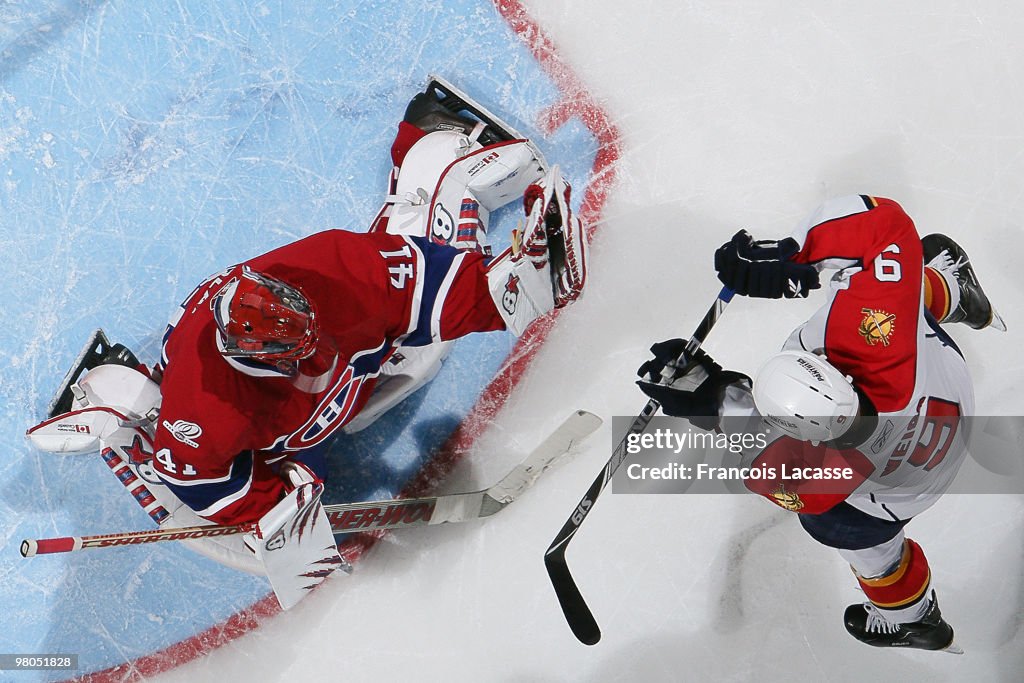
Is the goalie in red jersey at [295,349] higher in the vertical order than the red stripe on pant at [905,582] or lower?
higher

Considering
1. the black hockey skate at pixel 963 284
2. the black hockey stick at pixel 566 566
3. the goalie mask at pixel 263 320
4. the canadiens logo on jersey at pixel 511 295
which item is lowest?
the black hockey stick at pixel 566 566

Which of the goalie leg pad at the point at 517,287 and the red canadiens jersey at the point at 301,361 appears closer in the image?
the red canadiens jersey at the point at 301,361

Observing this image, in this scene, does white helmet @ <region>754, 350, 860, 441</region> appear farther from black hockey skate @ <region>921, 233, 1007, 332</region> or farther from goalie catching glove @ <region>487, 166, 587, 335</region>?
black hockey skate @ <region>921, 233, 1007, 332</region>

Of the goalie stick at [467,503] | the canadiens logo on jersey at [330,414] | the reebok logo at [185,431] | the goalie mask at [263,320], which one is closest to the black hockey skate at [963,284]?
the goalie stick at [467,503]

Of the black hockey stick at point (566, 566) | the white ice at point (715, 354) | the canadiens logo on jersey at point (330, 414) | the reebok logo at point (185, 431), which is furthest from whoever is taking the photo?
the white ice at point (715, 354)

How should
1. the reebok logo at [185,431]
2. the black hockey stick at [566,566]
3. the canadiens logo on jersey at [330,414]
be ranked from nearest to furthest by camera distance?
the reebok logo at [185,431] < the canadiens logo on jersey at [330,414] < the black hockey stick at [566,566]

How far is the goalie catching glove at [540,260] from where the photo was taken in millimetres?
2111

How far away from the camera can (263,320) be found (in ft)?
5.77

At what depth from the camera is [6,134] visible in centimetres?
309

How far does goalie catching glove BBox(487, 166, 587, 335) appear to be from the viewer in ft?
6.93

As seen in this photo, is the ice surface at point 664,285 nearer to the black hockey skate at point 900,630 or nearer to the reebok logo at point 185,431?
the black hockey skate at point 900,630

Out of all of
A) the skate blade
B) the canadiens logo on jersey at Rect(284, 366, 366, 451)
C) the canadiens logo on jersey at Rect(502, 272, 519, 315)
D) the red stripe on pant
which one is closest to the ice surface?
the skate blade

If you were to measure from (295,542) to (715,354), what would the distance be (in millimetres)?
1540

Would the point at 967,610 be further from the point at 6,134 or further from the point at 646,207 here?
the point at 6,134
